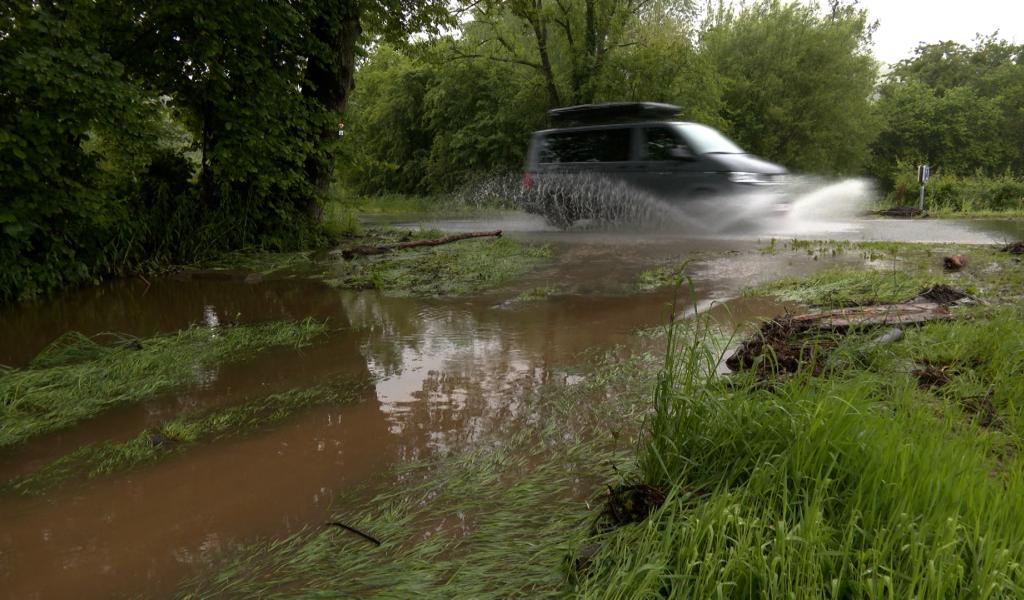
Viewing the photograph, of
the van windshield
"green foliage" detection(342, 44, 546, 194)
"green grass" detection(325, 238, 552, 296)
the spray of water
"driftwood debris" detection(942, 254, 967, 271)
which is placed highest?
"green foliage" detection(342, 44, 546, 194)

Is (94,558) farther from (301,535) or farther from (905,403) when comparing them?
(905,403)

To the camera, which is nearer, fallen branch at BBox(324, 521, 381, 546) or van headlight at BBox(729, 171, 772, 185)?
fallen branch at BBox(324, 521, 381, 546)

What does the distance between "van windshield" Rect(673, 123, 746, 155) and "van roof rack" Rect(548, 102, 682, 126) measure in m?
1.39

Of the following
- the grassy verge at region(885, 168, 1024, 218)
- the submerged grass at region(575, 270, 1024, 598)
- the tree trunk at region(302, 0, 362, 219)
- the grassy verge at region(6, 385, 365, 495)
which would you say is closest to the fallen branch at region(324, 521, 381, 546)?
the submerged grass at region(575, 270, 1024, 598)

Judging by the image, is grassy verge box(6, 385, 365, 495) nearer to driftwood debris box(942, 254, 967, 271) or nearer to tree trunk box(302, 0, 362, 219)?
driftwood debris box(942, 254, 967, 271)

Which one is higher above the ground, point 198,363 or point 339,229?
point 339,229

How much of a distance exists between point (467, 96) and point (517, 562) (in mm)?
25078

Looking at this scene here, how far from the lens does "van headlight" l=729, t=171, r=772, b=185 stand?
9695 mm

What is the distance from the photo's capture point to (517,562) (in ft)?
6.97

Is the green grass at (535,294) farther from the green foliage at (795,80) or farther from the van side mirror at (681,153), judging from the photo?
the green foliage at (795,80)

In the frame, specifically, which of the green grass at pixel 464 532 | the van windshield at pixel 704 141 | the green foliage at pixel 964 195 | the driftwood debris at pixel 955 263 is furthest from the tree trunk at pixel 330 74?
the green foliage at pixel 964 195

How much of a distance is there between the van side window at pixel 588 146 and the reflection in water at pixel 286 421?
15.6 feet

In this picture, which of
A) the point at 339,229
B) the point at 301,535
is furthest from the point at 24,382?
the point at 339,229

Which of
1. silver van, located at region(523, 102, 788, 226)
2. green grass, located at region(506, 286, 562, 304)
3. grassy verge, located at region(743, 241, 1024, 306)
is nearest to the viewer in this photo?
grassy verge, located at region(743, 241, 1024, 306)
